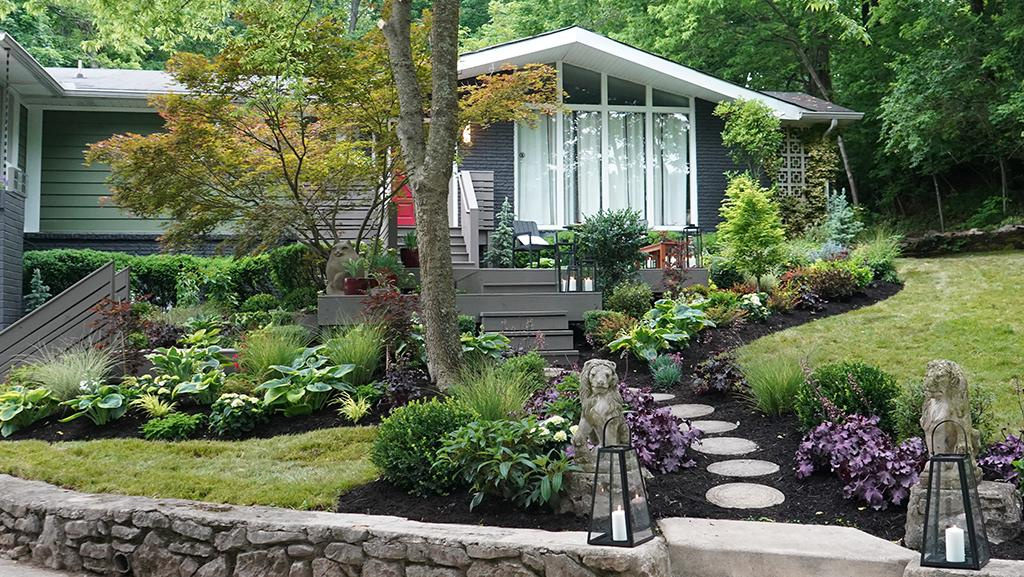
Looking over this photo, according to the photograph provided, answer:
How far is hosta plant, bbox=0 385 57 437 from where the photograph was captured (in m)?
6.09

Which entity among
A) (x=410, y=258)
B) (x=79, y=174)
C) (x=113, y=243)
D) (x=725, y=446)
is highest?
(x=79, y=174)

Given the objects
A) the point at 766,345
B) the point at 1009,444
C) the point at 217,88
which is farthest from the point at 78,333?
the point at 1009,444

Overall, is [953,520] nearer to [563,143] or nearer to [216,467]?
[216,467]

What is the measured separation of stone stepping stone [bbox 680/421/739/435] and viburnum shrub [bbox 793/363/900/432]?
2.33 feet

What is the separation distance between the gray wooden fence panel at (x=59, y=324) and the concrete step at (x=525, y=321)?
3.50m

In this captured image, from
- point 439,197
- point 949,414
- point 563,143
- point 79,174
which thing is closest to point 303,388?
point 439,197

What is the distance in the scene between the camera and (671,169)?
1374 centimetres

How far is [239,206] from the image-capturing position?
915 centimetres

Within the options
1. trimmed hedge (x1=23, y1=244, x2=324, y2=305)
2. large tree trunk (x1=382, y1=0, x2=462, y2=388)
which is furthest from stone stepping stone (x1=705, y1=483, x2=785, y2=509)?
trimmed hedge (x1=23, y1=244, x2=324, y2=305)

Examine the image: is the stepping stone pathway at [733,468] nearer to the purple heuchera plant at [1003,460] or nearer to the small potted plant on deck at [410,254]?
the purple heuchera plant at [1003,460]

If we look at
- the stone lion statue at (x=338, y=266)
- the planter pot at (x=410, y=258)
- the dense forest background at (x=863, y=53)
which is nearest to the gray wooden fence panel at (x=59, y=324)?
the stone lion statue at (x=338, y=266)

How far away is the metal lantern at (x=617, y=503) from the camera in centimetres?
343

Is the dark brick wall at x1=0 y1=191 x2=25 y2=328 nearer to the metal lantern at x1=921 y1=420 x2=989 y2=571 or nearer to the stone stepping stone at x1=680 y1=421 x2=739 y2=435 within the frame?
the stone stepping stone at x1=680 y1=421 x2=739 y2=435

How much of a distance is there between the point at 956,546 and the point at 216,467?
4.02 m
